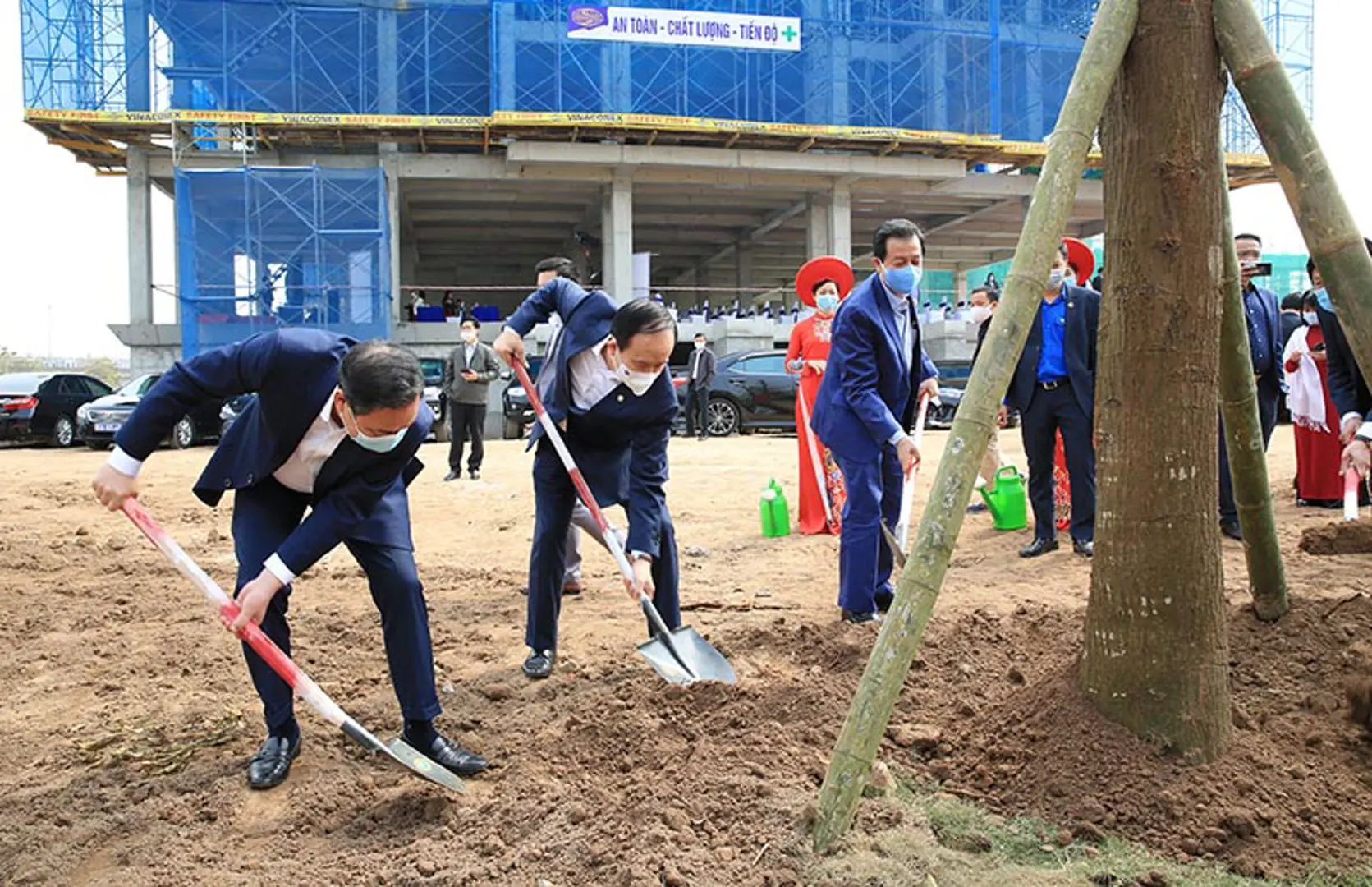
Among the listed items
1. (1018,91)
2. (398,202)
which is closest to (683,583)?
(398,202)

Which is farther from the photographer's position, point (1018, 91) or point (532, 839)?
point (1018, 91)

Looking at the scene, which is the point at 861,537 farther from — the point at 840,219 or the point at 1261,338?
the point at 840,219

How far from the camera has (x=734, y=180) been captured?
88.8 ft

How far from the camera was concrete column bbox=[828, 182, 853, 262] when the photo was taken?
90.7 ft

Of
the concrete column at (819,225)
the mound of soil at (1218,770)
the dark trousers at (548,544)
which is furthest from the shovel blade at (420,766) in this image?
the concrete column at (819,225)

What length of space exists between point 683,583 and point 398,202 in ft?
76.7

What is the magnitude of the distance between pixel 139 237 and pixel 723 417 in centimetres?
1681

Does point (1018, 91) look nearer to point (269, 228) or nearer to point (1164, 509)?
point (269, 228)

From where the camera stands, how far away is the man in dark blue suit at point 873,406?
4422 millimetres

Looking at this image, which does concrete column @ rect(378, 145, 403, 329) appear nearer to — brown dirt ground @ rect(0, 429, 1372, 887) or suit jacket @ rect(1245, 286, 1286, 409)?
brown dirt ground @ rect(0, 429, 1372, 887)

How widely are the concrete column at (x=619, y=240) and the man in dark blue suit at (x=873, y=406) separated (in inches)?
861

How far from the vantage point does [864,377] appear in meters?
4.52

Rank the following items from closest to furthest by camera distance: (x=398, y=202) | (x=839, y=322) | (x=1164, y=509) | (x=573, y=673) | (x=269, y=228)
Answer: (x=1164, y=509)
(x=573, y=673)
(x=839, y=322)
(x=269, y=228)
(x=398, y=202)

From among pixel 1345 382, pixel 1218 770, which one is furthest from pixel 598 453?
pixel 1345 382
